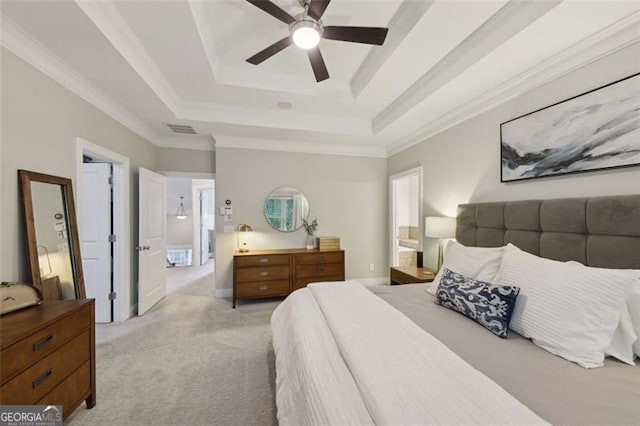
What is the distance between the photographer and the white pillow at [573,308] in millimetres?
1136

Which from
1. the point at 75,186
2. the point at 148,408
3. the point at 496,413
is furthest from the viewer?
the point at 75,186

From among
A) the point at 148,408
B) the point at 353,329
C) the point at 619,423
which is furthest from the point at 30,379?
the point at 619,423

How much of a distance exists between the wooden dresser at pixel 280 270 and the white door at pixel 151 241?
3.75ft

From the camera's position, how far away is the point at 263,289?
3588 millimetres

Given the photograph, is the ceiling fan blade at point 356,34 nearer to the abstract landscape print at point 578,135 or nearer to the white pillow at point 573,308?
the abstract landscape print at point 578,135

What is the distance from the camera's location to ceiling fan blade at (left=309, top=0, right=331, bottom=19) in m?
1.55

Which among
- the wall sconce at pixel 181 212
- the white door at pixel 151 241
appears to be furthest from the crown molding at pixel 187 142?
the wall sconce at pixel 181 212

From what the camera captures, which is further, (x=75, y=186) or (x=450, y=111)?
(x=450, y=111)

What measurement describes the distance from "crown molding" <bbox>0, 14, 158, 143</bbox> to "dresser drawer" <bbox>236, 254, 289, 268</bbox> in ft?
7.32

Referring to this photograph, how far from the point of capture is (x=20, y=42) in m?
1.72

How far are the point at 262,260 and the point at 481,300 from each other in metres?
2.76

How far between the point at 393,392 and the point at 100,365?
2.58 metres

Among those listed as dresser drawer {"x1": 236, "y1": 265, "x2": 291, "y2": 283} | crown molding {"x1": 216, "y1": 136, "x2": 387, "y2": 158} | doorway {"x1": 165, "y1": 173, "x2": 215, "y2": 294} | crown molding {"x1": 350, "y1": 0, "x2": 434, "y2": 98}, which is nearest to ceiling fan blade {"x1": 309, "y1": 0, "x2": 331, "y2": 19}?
crown molding {"x1": 350, "y1": 0, "x2": 434, "y2": 98}

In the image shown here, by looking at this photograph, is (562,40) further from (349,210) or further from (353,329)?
(349,210)
